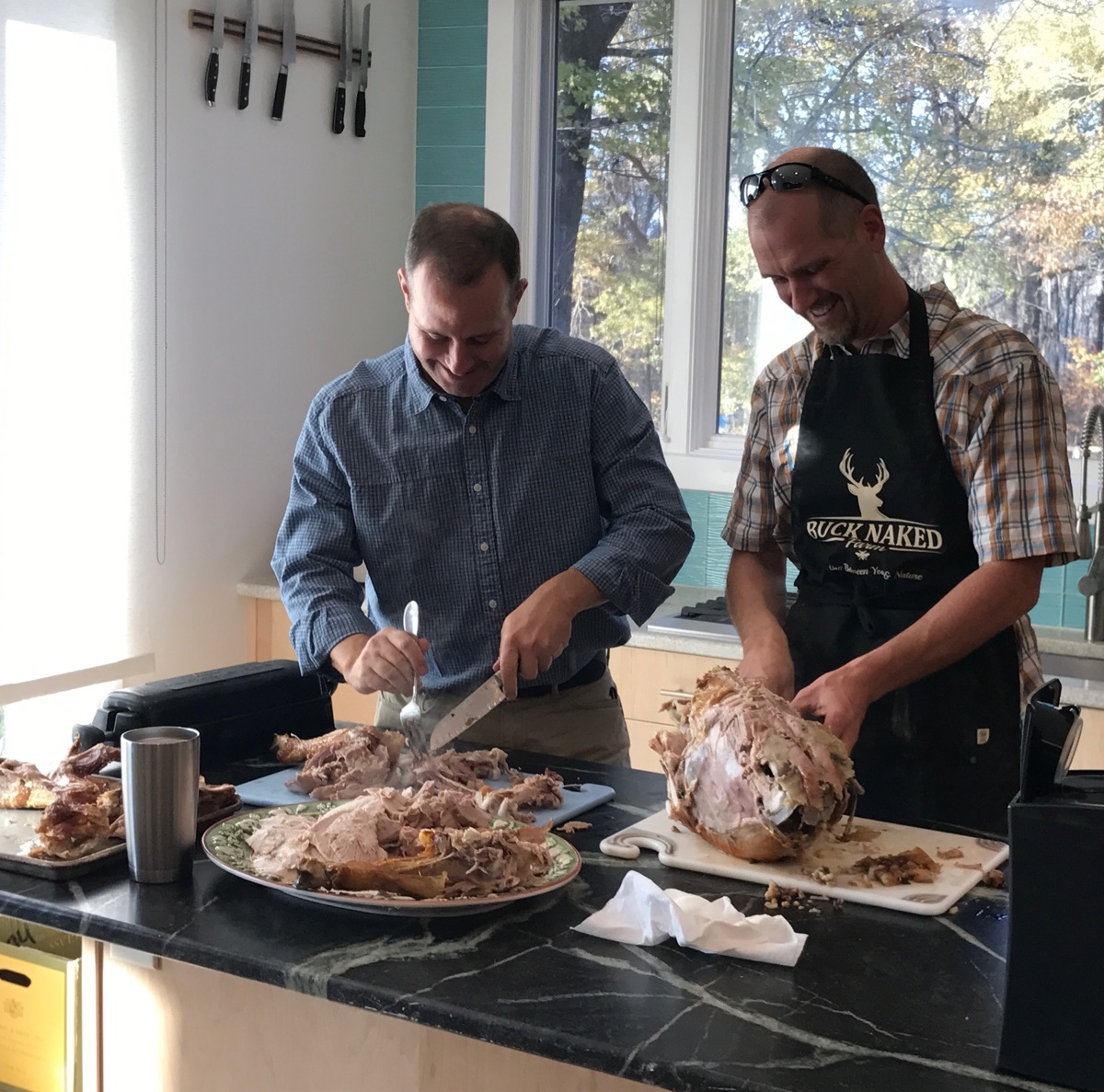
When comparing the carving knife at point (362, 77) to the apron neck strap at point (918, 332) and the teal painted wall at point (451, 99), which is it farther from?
the apron neck strap at point (918, 332)

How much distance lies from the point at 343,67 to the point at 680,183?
109cm

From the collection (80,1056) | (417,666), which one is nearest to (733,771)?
(417,666)

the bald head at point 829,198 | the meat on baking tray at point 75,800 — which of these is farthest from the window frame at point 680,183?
the meat on baking tray at point 75,800

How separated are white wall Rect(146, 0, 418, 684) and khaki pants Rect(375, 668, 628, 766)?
1766 millimetres

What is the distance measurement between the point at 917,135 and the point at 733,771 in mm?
2707

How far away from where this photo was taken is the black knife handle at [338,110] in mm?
4363

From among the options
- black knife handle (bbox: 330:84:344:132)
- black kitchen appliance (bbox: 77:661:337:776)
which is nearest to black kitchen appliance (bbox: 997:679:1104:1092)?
black kitchen appliance (bbox: 77:661:337:776)

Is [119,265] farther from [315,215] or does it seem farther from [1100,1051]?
[1100,1051]

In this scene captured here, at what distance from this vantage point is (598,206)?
14.8 ft

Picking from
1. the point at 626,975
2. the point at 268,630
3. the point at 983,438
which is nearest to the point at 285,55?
the point at 268,630

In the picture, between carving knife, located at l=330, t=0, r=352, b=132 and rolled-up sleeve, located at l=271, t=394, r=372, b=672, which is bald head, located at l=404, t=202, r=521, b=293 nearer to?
rolled-up sleeve, located at l=271, t=394, r=372, b=672

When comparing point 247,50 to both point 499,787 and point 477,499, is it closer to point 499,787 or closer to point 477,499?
point 477,499

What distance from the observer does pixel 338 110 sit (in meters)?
4.37

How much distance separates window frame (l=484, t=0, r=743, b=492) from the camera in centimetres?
423
